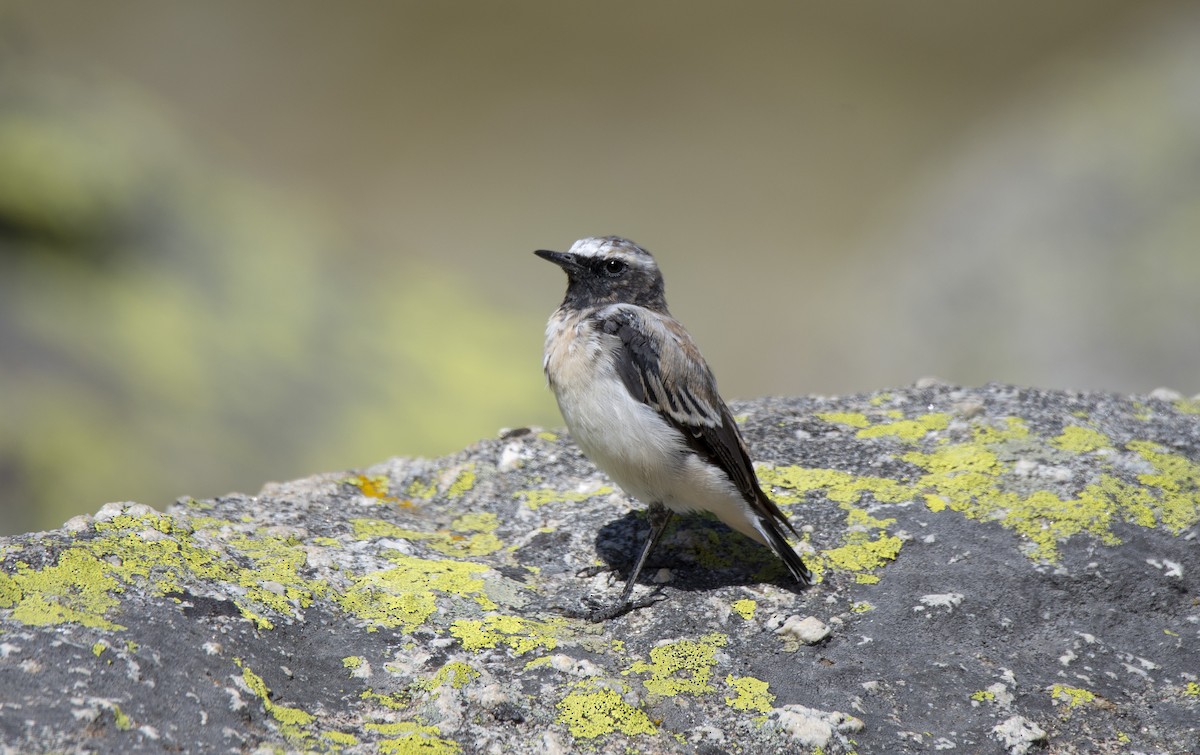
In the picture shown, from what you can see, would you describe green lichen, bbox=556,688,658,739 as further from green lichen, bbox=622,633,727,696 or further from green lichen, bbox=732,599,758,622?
green lichen, bbox=732,599,758,622

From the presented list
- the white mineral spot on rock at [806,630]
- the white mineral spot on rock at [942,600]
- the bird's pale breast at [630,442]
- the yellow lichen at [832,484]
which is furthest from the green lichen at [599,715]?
the yellow lichen at [832,484]

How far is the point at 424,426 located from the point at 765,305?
1040 cm

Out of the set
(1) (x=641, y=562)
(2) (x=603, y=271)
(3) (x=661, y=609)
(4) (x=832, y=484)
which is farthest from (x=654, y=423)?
(2) (x=603, y=271)

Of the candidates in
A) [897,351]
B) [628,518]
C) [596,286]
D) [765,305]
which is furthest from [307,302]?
[765,305]

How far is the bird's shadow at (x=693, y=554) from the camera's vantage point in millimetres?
5031

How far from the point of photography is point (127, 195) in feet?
34.2

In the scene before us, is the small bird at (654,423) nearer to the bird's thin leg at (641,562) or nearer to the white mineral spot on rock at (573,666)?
the bird's thin leg at (641,562)

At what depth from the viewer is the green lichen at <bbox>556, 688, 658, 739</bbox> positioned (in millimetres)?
3828

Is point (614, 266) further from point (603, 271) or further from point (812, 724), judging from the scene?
point (812, 724)

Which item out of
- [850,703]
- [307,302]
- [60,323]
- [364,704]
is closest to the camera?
[364,704]

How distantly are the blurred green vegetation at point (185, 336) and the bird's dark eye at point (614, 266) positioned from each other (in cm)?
393

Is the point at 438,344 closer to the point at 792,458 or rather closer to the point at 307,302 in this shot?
the point at 307,302

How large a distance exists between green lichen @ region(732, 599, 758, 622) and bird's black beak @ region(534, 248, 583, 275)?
224 centimetres

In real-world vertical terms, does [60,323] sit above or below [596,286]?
above
